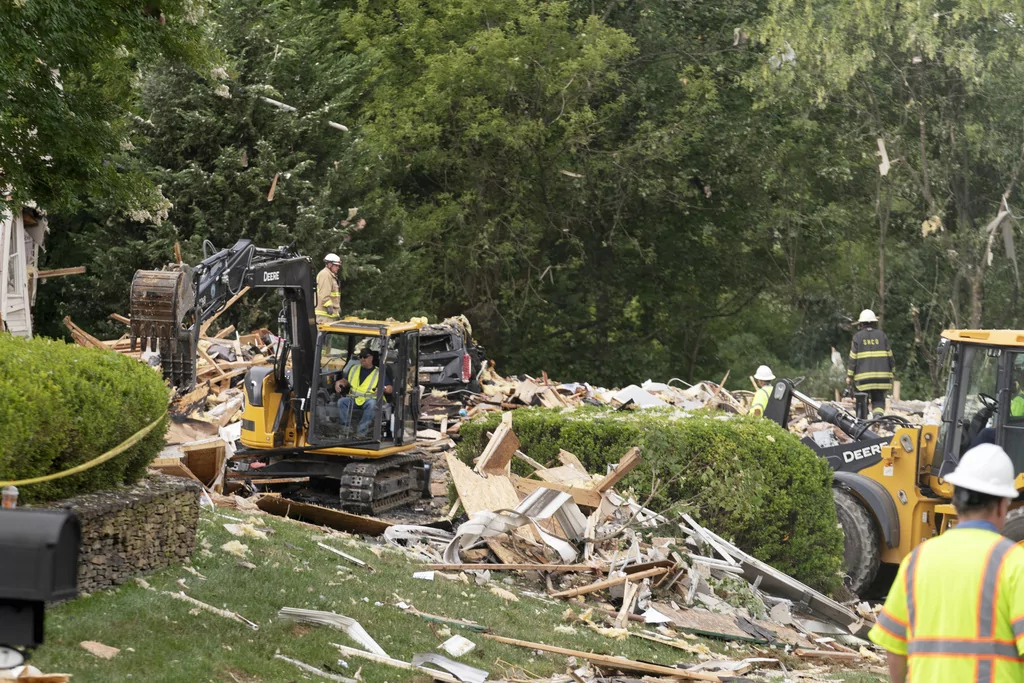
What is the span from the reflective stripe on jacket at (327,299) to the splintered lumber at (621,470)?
16.9ft

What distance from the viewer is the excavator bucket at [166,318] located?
42.0 ft

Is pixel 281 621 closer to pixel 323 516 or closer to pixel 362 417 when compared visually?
pixel 323 516

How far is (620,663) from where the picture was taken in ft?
30.1

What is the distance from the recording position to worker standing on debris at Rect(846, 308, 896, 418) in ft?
65.6

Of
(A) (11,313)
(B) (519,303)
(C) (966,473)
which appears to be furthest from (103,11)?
(B) (519,303)

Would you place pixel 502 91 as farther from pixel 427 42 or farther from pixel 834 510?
pixel 834 510

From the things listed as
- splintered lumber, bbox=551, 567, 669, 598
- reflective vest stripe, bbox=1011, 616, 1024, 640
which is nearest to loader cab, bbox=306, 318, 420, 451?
splintered lumber, bbox=551, 567, 669, 598

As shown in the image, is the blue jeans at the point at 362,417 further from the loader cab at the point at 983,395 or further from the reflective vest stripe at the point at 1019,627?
the reflective vest stripe at the point at 1019,627

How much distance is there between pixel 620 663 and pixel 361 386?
26.9 feet

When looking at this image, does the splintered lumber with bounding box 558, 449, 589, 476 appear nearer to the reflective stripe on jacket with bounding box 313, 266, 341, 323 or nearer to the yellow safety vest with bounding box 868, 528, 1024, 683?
the reflective stripe on jacket with bounding box 313, 266, 341, 323

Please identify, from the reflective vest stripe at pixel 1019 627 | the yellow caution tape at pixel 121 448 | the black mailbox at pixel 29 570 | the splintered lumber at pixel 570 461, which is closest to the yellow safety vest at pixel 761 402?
the splintered lumber at pixel 570 461

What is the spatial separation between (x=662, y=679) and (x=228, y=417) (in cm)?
1279

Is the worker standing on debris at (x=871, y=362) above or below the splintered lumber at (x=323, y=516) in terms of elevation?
above

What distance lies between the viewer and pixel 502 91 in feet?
119
